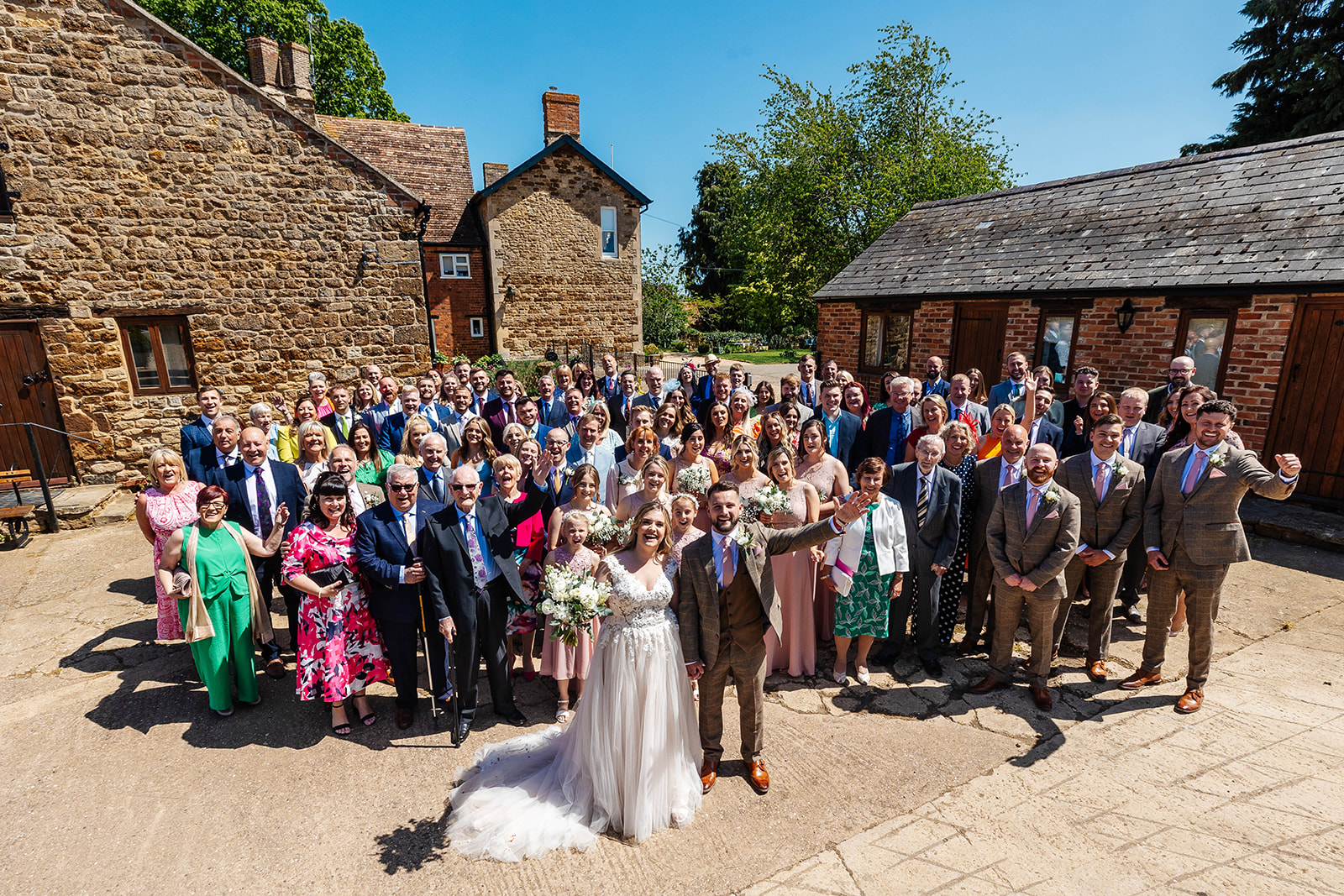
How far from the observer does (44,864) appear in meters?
3.43

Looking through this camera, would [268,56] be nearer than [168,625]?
No

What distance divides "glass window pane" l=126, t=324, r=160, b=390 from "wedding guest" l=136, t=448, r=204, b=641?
23.6ft

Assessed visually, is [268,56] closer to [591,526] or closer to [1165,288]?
[591,526]

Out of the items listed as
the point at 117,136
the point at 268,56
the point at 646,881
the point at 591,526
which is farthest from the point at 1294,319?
the point at 268,56

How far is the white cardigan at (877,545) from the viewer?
475 centimetres

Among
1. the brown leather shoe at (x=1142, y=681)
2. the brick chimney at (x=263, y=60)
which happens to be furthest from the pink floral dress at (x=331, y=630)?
the brick chimney at (x=263, y=60)

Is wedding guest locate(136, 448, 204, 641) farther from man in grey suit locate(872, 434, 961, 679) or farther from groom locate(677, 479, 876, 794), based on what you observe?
man in grey suit locate(872, 434, 961, 679)

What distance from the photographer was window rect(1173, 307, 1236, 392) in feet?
28.1

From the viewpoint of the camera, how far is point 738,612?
3719mm

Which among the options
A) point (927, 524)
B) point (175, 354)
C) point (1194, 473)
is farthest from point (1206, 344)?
point (175, 354)

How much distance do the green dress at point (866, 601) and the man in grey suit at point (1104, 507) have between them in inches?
52.8

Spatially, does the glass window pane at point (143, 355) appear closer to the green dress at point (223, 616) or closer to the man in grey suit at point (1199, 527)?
the green dress at point (223, 616)

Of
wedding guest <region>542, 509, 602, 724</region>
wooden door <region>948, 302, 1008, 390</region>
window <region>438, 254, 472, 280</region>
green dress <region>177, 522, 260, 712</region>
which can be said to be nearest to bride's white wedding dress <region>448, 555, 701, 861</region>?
wedding guest <region>542, 509, 602, 724</region>

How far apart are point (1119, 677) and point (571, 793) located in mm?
4486
